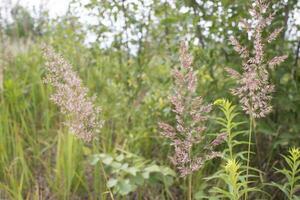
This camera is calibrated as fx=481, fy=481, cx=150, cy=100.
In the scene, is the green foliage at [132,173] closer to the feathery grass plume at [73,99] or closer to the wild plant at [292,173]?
the feathery grass plume at [73,99]

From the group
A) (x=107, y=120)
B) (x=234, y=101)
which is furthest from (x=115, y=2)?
(x=234, y=101)

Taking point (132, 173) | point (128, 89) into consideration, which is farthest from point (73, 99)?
point (128, 89)

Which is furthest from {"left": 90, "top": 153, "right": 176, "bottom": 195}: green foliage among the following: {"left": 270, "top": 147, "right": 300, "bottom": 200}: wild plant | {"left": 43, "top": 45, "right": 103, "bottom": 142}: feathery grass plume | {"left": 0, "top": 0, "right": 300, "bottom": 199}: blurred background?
{"left": 270, "top": 147, "right": 300, "bottom": 200}: wild plant

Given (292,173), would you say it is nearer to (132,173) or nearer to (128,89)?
(132,173)

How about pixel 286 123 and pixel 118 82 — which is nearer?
pixel 286 123

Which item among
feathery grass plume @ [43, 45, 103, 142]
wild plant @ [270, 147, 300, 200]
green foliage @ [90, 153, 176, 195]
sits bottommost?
green foliage @ [90, 153, 176, 195]

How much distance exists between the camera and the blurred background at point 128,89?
2.74 meters

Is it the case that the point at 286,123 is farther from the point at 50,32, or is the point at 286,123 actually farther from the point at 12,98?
the point at 50,32

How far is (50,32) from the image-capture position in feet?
15.4

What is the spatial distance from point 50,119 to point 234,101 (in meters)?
1.41

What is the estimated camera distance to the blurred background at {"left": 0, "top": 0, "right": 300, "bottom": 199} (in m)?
2.74

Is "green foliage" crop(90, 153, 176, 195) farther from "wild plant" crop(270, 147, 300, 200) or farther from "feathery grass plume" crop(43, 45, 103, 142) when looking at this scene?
"wild plant" crop(270, 147, 300, 200)

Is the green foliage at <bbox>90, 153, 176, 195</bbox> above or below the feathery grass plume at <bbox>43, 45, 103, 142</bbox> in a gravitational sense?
below

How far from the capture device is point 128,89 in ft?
11.6
